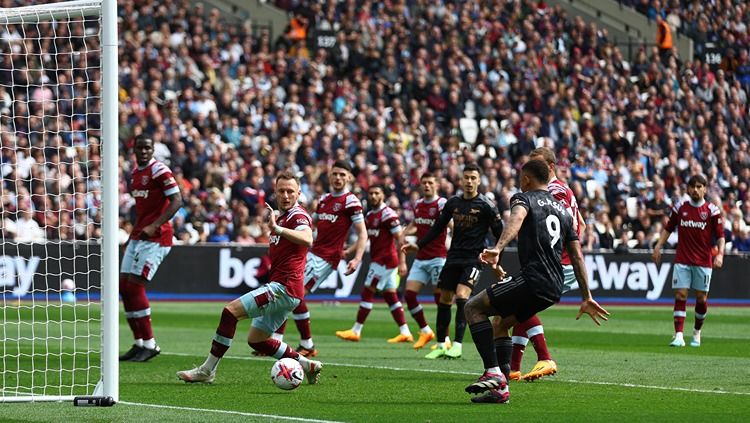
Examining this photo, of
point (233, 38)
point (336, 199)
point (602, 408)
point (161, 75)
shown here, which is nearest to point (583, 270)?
point (602, 408)

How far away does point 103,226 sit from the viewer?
403 inches

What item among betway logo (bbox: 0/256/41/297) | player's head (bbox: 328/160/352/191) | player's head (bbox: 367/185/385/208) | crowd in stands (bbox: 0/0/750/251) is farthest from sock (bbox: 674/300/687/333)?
betway logo (bbox: 0/256/41/297)

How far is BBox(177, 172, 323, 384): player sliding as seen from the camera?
38.5 ft

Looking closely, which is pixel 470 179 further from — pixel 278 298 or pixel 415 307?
pixel 278 298

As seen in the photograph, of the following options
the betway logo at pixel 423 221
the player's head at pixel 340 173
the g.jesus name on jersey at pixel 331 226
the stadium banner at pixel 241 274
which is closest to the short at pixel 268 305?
the player's head at pixel 340 173

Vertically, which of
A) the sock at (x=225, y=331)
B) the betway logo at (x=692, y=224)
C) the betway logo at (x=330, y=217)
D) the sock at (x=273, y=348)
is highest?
the betway logo at (x=330, y=217)

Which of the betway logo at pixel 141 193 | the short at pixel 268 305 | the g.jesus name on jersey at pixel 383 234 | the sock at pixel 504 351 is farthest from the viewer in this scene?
the g.jesus name on jersey at pixel 383 234

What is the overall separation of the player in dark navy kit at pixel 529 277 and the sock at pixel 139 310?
16.9ft

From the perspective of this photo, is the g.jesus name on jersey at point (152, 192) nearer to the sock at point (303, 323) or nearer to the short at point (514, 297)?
the sock at point (303, 323)

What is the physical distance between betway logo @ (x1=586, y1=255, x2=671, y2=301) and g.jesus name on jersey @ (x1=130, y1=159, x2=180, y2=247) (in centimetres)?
1629

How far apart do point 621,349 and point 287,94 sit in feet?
55.3

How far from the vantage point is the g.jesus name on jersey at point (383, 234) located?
19344 mm

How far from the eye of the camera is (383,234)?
19625mm

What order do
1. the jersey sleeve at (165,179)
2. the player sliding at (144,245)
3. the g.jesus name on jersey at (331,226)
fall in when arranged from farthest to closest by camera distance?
the g.jesus name on jersey at (331,226) → the player sliding at (144,245) → the jersey sleeve at (165,179)
